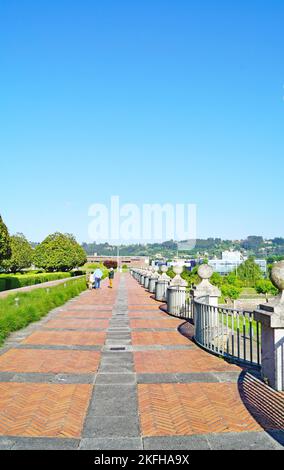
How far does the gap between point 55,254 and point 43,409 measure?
5838cm

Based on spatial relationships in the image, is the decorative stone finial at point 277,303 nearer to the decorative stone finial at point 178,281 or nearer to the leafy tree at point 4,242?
the decorative stone finial at point 178,281

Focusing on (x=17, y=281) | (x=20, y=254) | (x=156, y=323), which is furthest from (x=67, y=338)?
(x=20, y=254)

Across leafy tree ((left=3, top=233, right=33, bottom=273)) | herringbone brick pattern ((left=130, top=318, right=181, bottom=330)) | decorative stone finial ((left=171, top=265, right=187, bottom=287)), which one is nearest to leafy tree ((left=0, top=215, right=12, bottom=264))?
decorative stone finial ((left=171, top=265, right=187, bottom=287))

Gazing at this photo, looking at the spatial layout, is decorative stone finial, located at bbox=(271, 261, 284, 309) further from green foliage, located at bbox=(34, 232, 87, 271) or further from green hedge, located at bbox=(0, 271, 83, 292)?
green foliage, located at bbox=(34, 232, 87, 271)

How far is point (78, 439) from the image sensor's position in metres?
4.12

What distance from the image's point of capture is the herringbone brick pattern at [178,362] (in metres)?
7.04

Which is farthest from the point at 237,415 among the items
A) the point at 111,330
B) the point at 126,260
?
the point at 126,260

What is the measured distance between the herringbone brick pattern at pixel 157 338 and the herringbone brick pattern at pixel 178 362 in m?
1.05

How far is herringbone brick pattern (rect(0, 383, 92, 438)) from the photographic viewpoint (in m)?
4.38

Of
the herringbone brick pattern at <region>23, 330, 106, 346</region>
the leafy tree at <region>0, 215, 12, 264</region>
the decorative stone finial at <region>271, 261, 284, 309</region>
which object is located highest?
the leafy tree at <region>0, 215, 12, 264</region>

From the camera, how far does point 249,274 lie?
69062 mm

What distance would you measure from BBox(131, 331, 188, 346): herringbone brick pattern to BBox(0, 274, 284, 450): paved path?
1.9 inches

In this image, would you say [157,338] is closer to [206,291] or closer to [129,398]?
[206,291]

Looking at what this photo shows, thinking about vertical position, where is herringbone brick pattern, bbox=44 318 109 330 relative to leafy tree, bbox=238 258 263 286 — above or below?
above
